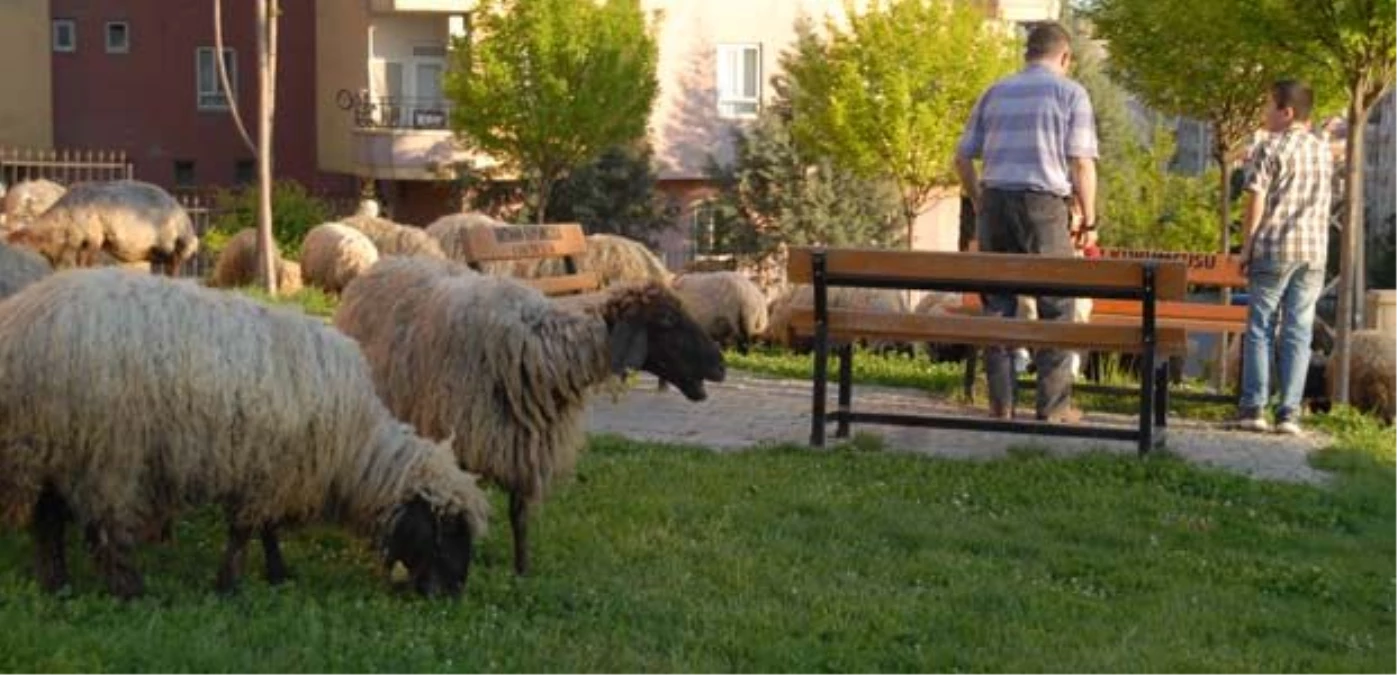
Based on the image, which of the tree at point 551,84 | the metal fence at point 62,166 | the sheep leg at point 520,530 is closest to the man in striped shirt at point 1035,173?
the sheep leg at point 520,530

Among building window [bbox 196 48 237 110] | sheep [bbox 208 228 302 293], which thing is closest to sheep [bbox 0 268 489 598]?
sheep [bbox 208 228 302 293]

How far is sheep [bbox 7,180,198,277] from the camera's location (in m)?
18.5

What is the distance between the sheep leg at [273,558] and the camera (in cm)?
676

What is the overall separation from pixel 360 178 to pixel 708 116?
6.85 m

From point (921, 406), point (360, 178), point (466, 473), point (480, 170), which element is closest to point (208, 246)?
point (480, 170)

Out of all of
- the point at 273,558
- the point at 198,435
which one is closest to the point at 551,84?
the point at 273,558

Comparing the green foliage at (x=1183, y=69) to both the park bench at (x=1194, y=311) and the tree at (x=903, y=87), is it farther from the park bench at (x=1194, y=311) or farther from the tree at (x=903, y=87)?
the tree at (x=903, y=87)

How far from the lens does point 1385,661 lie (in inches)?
248

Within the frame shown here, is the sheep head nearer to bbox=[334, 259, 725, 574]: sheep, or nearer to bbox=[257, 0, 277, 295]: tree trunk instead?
bbox=[334, 259, 725, 574]: sheep

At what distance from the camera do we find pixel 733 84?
36.1 meters

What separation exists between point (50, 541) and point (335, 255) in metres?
13.2

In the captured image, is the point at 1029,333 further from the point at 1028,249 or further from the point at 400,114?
the point at 400,114

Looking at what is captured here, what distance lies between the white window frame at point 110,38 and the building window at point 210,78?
152 centimetres

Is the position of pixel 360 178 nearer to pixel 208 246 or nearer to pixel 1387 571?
pixel 208 246
